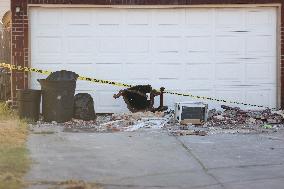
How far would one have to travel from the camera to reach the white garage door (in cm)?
1321

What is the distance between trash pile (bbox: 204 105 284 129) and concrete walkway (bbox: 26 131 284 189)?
4.15 feet

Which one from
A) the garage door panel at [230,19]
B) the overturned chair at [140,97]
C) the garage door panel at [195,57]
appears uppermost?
the garage door panel at [230,19]

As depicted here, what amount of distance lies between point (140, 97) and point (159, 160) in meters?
4.91

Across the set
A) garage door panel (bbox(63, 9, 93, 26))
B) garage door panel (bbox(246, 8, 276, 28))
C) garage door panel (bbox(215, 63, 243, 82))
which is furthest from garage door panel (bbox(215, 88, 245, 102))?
garage door panel (bbox(63, 9, 93, 26))

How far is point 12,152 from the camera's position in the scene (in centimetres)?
845

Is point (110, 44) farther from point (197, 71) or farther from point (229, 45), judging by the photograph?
point (229, 45)

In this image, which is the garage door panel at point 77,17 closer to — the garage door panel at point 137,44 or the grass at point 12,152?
the garage door panel at point 137,44

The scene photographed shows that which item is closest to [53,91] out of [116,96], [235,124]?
[116,96]

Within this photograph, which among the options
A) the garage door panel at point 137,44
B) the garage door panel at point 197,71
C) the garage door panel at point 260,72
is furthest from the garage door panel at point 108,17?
the garage door panel at point 260,72

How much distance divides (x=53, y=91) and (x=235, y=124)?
3772 mm

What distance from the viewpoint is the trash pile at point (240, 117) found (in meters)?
12.0

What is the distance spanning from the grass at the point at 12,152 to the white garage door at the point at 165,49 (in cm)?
200

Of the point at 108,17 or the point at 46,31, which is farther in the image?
the point at 108,17

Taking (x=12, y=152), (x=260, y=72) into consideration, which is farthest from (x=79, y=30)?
(x=12, y=152)
